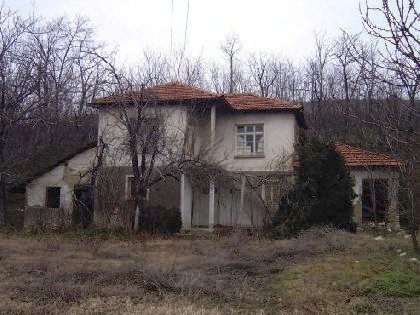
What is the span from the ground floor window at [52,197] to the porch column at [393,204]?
1434cm

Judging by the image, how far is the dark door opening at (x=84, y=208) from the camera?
2194 cm

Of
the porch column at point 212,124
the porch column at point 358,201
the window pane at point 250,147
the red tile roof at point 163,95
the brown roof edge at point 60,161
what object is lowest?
the porch column at point 358,201

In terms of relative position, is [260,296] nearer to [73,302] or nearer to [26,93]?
[73,302]

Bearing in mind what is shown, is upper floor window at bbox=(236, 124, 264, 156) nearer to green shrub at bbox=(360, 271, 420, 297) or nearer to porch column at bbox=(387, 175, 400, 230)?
porch column at bbox=(387, 175, 400, 230)

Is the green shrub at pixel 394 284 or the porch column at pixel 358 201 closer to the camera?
the green shrub at pixel 394 284

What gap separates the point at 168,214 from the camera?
21281mm

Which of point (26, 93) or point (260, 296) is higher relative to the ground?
point (26, 93)

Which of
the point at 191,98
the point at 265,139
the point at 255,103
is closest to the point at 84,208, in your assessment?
the point at 191,98

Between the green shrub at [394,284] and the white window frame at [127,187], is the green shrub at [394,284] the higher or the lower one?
the lower one

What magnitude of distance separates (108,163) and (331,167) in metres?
9.17

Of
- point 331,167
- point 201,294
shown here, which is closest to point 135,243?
point 331,167

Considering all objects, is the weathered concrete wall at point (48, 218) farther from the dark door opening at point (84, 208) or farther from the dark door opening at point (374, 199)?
the dark door opening at point (374, 199)

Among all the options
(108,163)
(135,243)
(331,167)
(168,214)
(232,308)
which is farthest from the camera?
(108,163)

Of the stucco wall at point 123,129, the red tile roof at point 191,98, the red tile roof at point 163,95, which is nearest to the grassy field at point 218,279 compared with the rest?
the stucco wall at point 123,129
